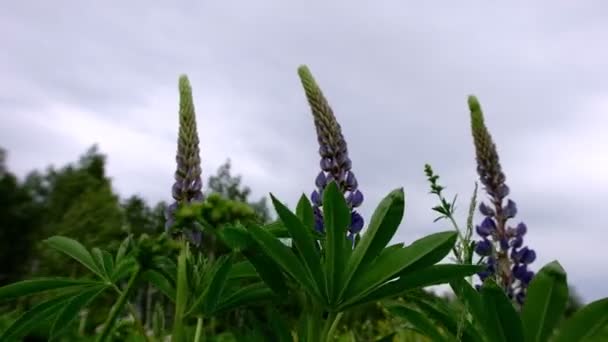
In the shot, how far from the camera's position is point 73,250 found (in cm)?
163

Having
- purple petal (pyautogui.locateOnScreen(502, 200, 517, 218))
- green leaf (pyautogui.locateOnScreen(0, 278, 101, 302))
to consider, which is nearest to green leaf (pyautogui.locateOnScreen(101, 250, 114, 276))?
green leaf (pyautogui.locateOnScreen(0, 278, 101, 302))

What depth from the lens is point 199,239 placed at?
1748 millimetres

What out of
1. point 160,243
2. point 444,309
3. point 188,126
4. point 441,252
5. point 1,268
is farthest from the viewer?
point 1,268

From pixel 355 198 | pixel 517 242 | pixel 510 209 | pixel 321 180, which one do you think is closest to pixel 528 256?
pixel 517 242

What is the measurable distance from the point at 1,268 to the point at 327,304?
104ft

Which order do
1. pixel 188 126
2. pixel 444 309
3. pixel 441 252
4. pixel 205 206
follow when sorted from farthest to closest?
1. pixel 188 126
2. pixel 444 309
3. pixel 441 252
4. pixel 205 206

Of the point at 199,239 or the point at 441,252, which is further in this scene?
the point at 199,239

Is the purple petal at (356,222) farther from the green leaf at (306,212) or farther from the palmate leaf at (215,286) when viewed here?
the palmate leaf at (215,286)

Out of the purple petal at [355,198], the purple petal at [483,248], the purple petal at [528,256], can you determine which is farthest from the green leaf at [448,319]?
the purple petal at [528,256]

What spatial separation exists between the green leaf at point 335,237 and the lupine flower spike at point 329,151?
0.78 meters

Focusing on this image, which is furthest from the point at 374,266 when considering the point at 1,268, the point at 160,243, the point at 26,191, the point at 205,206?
the point at 26,191

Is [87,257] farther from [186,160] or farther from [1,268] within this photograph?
[1,268]

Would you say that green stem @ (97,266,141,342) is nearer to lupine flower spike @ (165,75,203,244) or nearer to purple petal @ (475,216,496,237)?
lupine flower spike @ (165,75,203,244)

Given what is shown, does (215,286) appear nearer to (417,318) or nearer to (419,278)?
(419,278)
